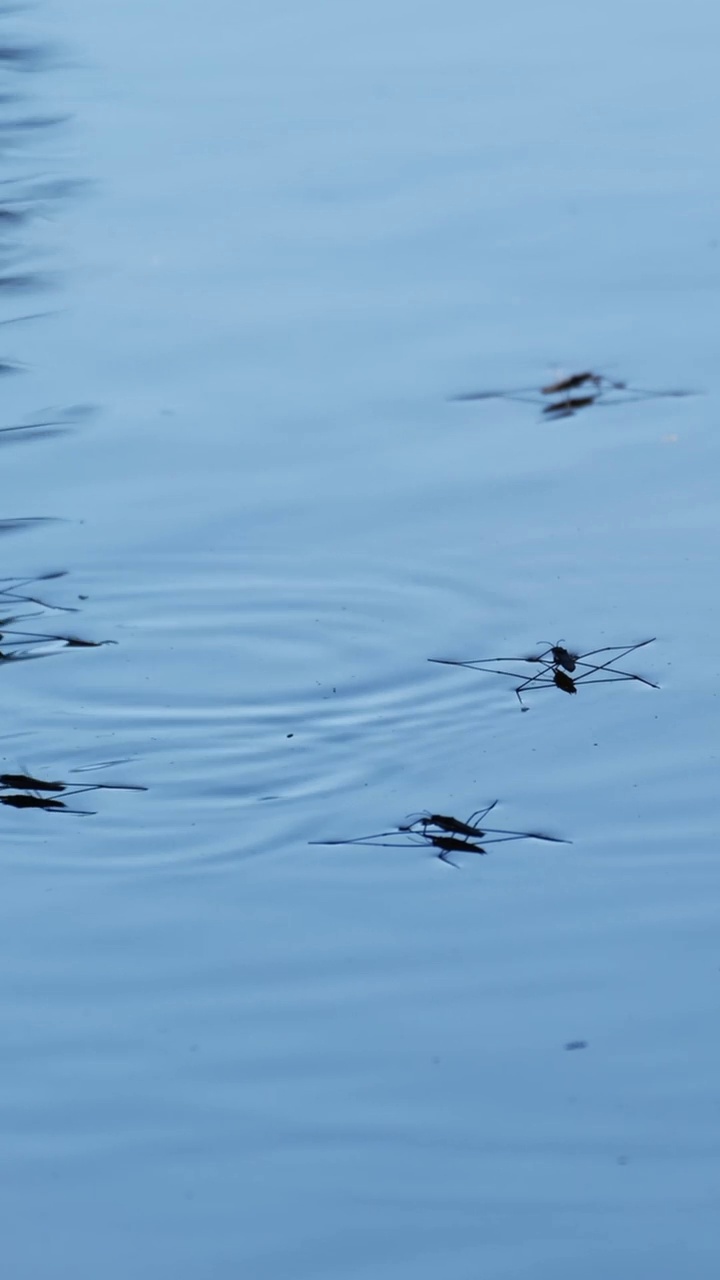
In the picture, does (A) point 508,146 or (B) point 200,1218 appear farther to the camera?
(A) point 508,146

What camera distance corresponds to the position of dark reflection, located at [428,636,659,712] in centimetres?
281

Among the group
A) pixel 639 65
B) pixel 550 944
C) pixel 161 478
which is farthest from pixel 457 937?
pixel 639 65

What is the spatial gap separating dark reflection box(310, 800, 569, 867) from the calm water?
0.08ft

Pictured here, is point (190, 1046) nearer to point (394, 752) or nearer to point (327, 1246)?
point (327, 1246)

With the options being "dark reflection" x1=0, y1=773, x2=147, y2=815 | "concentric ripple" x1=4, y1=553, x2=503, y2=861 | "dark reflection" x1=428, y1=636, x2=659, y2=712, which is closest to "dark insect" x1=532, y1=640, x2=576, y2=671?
"dark reflection" x1=428, y1=636, x2=659, y2=712

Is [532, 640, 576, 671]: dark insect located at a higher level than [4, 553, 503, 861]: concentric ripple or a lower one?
higher

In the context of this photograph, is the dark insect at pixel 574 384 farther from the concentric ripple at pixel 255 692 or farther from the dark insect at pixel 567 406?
the concentric ripple at pixel 255 692

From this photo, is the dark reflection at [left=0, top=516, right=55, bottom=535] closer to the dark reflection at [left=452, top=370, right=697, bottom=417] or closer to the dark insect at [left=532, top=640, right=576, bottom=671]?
the dark reflection at [left=452, top=370, right=697, bottom=417]

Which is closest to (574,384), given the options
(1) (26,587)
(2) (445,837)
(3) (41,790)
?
(1) (26,587)

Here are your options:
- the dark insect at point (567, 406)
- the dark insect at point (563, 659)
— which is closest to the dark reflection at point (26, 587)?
the dark insect at point (563, 659)

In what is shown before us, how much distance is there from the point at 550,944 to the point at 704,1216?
1.58ft

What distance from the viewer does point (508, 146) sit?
14.8ft

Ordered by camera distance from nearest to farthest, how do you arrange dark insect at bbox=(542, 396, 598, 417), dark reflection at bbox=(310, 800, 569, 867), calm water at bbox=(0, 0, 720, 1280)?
calm water at bbox=(0, 0, 720, 1280) → dark reflection at bbox=(310, 800, 569, 867) → dark insect at bbox=(542, 396, 598, 417)

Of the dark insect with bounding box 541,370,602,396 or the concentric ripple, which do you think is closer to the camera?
the concentric ripple
